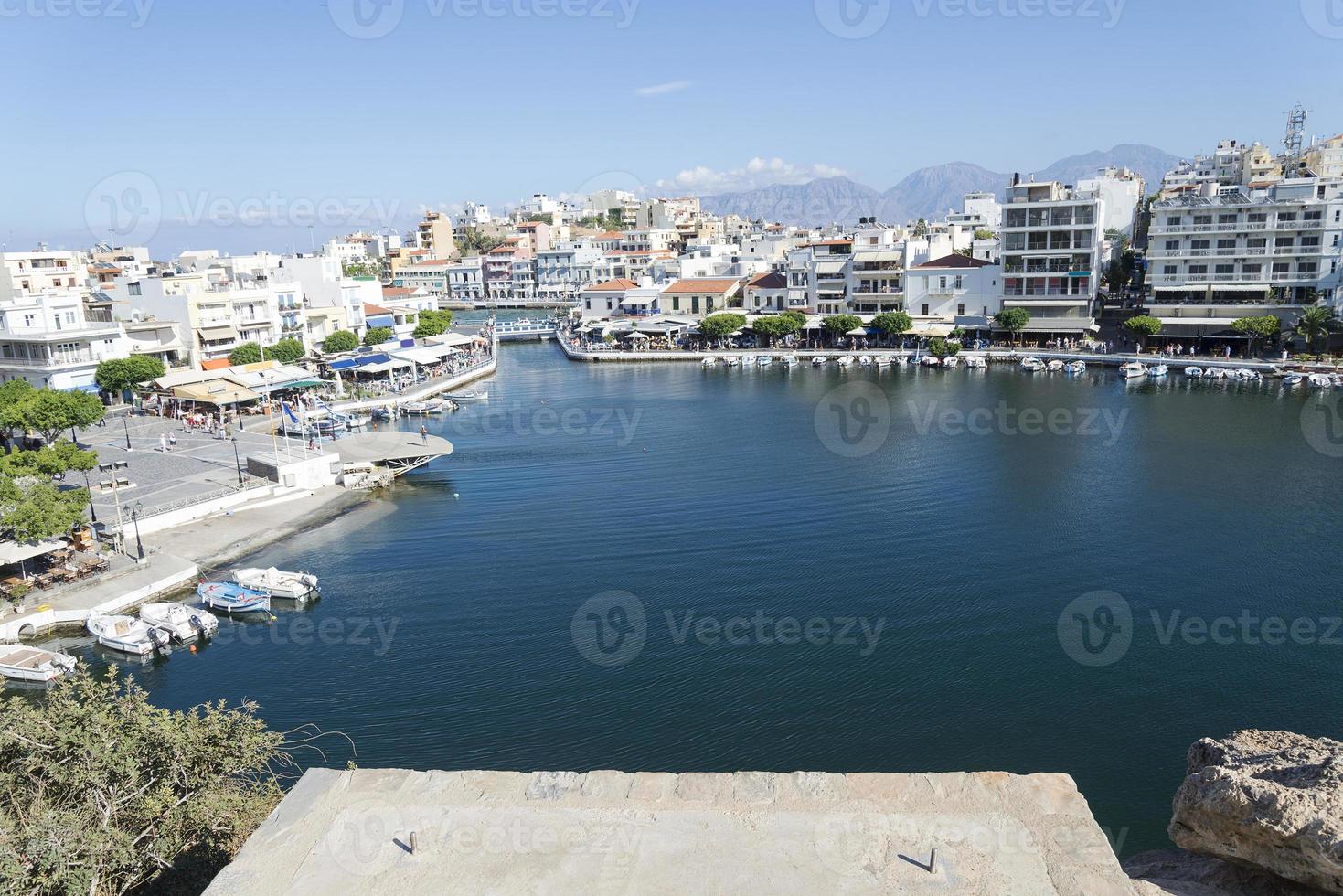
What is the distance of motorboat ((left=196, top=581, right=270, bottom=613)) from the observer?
20.6m

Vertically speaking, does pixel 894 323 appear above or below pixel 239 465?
above

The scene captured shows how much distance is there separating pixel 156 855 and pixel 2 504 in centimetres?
1622

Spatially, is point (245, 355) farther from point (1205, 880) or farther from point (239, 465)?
point (1205, 880)

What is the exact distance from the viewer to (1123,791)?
13.4 m

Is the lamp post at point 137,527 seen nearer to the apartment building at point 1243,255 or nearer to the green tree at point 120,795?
the green tree at point 120,795

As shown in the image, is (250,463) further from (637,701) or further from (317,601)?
(637,701)

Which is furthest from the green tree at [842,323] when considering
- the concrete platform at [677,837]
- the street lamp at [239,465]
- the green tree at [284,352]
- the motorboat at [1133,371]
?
the concrete platform at [677,837]

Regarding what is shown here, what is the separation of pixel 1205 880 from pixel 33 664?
66.3 ft

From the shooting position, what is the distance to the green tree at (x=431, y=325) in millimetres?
63000

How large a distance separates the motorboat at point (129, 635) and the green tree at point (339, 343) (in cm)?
3572

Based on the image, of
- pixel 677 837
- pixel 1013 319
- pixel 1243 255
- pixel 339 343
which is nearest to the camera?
pixel 677 837

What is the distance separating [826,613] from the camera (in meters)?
19.3

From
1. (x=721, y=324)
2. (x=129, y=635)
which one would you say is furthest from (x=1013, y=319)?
(x=129, y=635)

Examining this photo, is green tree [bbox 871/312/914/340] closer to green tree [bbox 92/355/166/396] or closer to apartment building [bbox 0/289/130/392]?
green tree [bbox 92/355/166/396]
